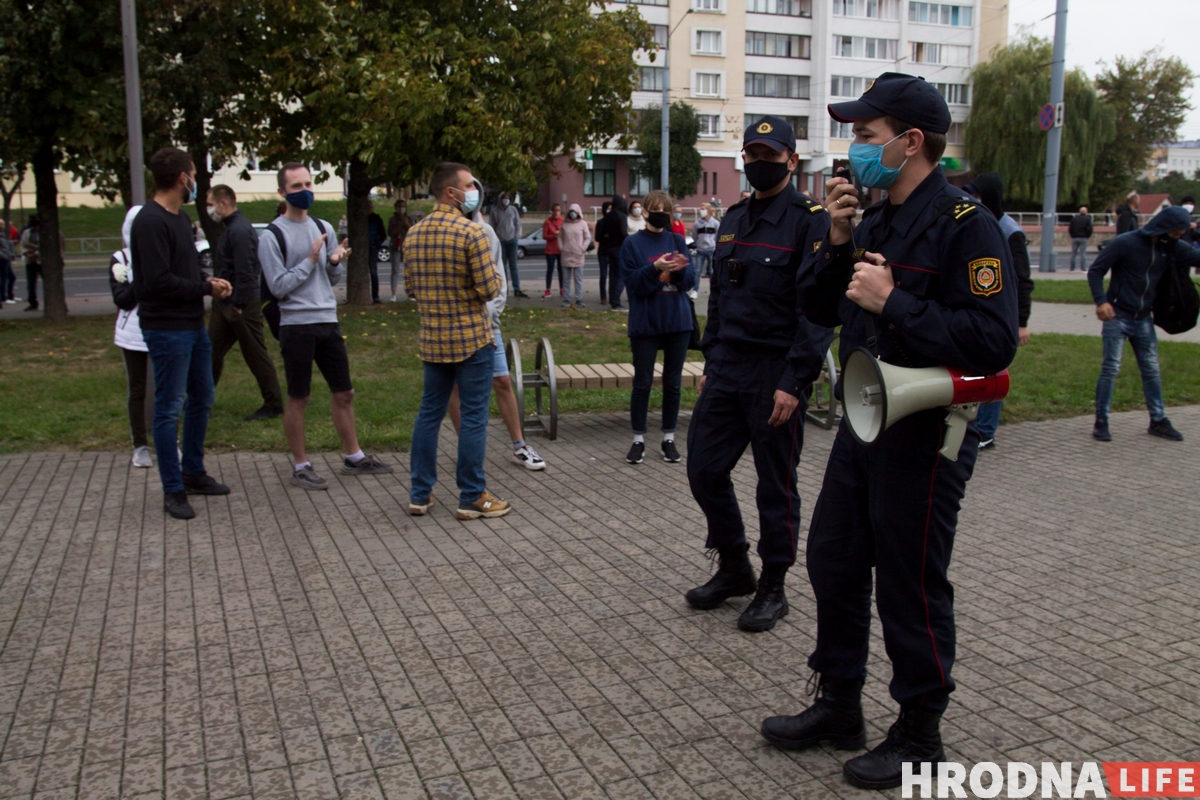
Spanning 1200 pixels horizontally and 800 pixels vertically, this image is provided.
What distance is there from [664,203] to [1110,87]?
5918cm

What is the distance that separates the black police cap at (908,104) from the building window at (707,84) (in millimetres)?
61142

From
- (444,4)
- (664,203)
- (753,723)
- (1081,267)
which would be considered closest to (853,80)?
(1081,267)

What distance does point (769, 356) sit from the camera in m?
4.29

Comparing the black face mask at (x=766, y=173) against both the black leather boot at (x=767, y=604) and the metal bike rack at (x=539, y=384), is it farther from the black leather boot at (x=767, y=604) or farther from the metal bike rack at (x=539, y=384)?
the metal bike rack at (x=539, y=384)

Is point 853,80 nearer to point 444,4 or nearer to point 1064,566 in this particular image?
point 444,4

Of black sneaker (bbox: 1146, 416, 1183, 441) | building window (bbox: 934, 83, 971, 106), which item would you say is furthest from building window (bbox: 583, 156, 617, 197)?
black sneaker (bbox: 1146, 416, 1183, 441)

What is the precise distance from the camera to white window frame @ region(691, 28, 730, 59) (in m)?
60.8

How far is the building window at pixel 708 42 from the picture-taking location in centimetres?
6097

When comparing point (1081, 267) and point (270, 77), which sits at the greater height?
point (270, 77)

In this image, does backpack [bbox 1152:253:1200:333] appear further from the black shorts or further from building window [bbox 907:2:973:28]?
building window [bbox 907:2:973:28]

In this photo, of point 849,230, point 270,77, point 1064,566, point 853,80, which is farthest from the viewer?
point 853,80

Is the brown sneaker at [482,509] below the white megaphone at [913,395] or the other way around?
below

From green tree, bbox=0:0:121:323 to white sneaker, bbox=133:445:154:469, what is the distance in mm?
7657

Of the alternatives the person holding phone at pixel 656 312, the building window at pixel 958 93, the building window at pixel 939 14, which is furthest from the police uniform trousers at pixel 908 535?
the building window at pixel 939 14
